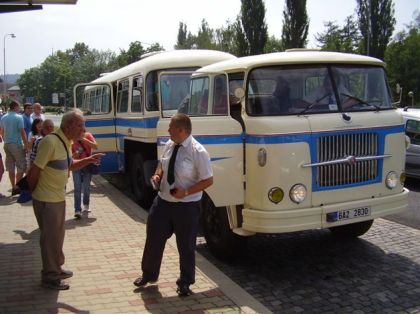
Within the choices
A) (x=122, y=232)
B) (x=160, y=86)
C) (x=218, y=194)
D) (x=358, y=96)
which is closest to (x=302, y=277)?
(x=218, y=194)

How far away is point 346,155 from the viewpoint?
220 inches

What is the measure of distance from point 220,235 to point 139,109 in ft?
13.6

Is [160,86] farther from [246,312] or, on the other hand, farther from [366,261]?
[246,312]

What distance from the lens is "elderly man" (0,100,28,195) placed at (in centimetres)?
1010

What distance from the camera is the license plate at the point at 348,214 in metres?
5.52

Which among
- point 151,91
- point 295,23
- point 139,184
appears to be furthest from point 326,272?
point 295,23

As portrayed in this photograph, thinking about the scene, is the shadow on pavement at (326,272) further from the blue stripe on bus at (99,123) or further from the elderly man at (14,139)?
the blue stripe on bus at (99,123)

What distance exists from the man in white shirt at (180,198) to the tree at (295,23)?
122 feet

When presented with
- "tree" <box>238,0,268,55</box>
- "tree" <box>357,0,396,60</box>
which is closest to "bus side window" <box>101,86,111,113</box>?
"tree" <box>357,0,396,60</box>

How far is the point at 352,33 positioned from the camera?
68.8m

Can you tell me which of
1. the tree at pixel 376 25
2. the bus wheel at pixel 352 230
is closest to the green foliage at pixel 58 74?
the tree at pixel 376 25

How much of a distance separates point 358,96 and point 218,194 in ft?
6.79

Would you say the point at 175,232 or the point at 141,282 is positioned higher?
the point at 175,232

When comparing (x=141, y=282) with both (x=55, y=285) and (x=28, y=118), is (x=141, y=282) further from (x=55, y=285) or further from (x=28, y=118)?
(x=28, y=118)
